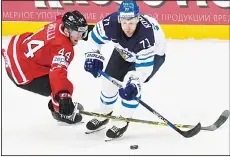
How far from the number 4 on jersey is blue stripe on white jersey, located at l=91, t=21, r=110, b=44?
0.34 meters

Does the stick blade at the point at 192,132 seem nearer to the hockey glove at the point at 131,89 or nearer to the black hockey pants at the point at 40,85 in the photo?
the hockey glove at the point at 131,89

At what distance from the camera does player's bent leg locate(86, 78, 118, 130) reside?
11.2 feet

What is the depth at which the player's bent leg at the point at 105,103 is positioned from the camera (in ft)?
11.2

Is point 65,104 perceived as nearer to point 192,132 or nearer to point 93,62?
point 93,62

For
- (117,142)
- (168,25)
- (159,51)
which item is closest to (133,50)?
(159,51)

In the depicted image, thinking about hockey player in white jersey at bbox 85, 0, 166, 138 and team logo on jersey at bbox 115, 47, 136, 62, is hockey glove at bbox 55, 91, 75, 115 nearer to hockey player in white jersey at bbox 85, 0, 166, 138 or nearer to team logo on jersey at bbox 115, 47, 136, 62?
hockey player in white jersey at bbox 85, 0, 166, 138

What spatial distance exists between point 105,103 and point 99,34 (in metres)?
0.46

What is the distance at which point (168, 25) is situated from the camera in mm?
5879

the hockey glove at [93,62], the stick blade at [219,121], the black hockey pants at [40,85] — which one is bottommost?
the stick blade at [219,121]

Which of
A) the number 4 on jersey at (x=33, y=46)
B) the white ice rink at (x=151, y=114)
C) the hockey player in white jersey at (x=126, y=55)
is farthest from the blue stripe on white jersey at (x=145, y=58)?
the number 4 on jersey at (x=33, y=46)

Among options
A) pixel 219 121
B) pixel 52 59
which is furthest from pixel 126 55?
pixel 219 121

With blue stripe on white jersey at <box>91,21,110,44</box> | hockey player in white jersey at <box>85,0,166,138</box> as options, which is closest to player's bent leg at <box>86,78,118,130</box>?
hockey player in white jersey at <box>85,0,166,138</box>

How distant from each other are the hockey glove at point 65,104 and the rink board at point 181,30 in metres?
2.90

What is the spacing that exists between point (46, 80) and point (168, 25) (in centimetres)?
266
